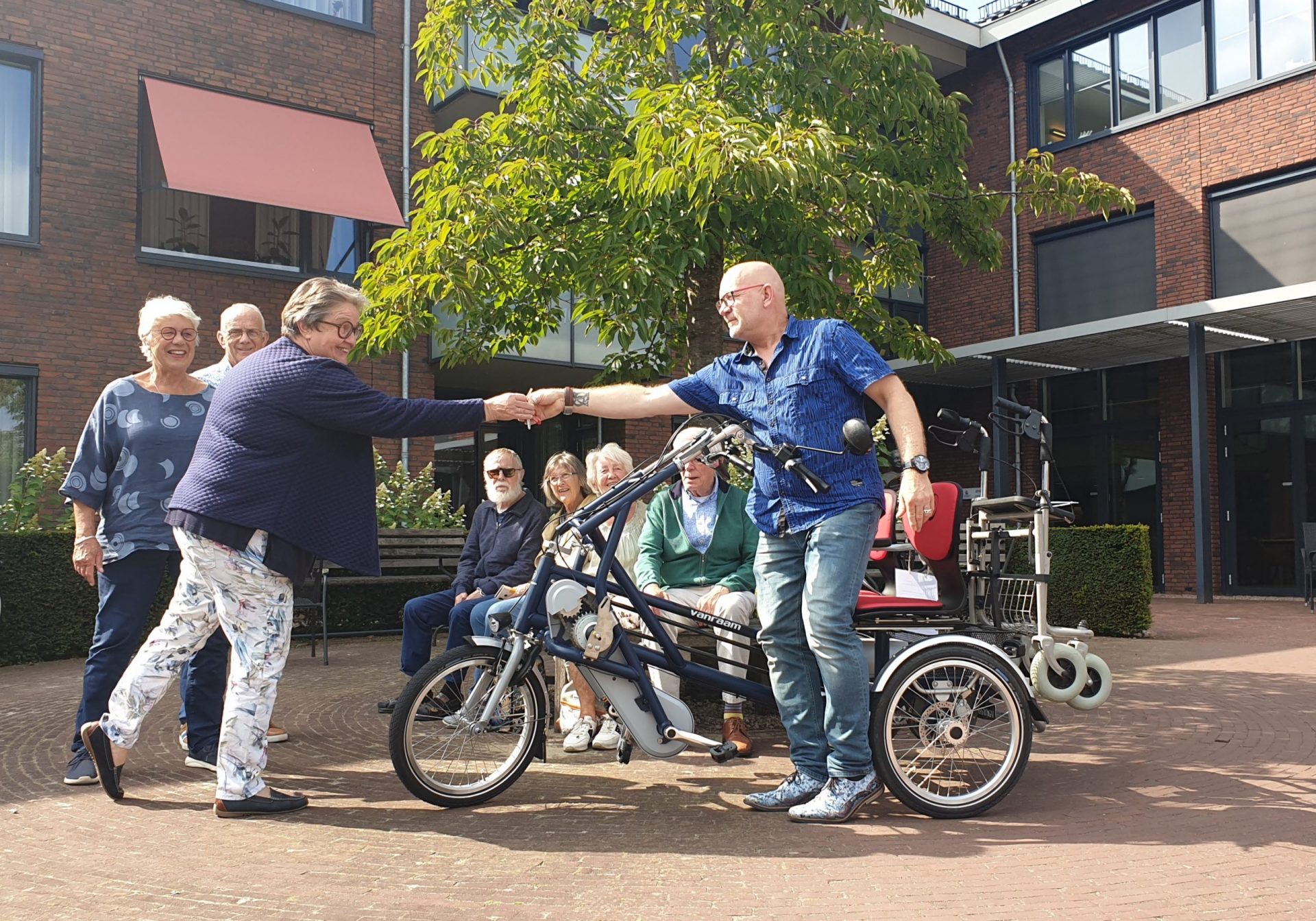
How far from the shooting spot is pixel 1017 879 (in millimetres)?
3355

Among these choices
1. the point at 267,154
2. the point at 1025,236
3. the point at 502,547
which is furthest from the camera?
the point at 1025,236

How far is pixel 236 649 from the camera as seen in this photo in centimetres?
408

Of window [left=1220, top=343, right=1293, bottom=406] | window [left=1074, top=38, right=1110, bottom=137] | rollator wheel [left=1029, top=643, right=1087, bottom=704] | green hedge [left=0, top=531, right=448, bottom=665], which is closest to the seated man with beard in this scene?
rollator wheel [left=1029, top=643, right=1087, bottom=704]

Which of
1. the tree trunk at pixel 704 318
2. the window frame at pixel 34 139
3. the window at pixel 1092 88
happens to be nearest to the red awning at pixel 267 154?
the window frame at pixel 34 139

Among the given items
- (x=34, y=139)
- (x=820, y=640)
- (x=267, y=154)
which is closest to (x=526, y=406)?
(x=820, y=640)

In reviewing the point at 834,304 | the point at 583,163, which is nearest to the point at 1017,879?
the point at 834,304

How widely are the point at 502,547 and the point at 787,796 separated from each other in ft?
8.58

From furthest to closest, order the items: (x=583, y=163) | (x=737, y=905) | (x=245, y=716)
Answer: (x=583, y=163)
(x=245, y=716)
(x=737, y=905)

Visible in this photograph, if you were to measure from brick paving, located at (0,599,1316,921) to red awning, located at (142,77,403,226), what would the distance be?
832cm

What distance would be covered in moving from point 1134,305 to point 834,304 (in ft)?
44.3

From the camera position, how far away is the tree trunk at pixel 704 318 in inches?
285

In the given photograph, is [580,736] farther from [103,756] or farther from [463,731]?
[103,756]

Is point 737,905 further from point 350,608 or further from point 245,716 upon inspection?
point 350,608

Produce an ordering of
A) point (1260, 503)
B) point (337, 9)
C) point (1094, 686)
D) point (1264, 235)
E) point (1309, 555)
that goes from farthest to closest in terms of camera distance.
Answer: point (1260, 503)
point (1264, 235)
point (1309, 555)
point (337, 9)
point (1094, 686)
